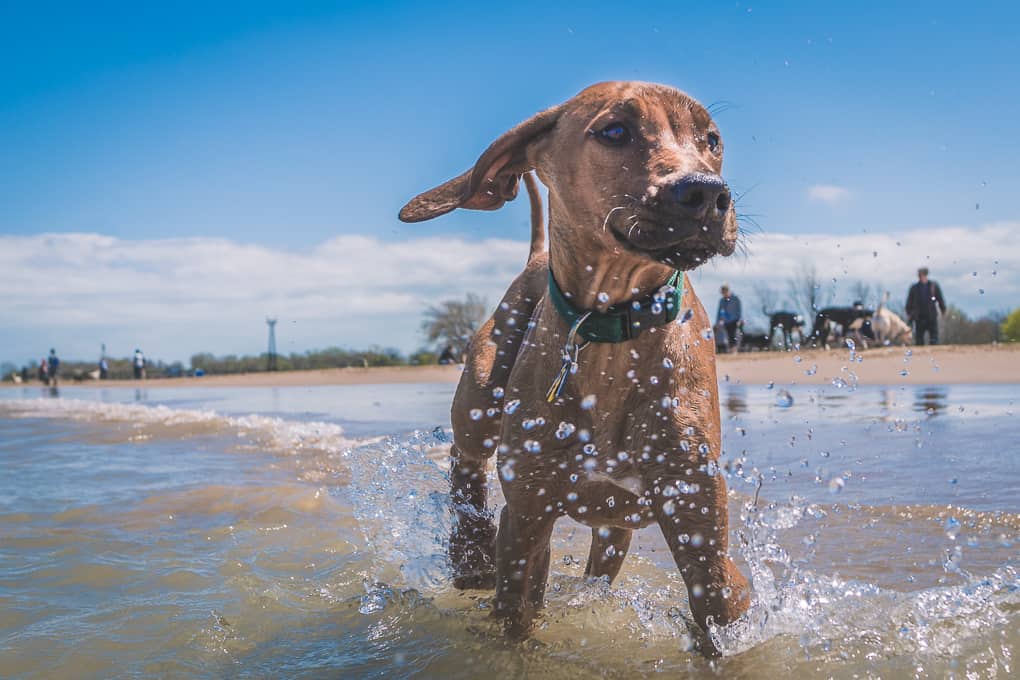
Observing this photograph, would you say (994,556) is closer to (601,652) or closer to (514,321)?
(601,652)

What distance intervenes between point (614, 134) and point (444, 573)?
81.0 inches

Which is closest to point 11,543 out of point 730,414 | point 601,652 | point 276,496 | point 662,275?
point 276,496

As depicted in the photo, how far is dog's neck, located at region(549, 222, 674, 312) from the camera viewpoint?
2535 mm

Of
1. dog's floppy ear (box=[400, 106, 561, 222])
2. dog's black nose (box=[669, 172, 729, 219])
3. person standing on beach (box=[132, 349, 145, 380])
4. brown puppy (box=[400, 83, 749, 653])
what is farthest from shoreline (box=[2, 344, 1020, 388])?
person standing on beach (box=[132, 349, 145, 380])

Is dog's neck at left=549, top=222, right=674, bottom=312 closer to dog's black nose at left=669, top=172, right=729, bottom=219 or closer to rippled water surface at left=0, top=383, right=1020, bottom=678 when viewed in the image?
dog's black nose at left=669, top=172, right=729, bottom=219

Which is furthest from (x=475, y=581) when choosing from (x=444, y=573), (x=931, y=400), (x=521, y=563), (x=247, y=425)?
(x=247, y=425)

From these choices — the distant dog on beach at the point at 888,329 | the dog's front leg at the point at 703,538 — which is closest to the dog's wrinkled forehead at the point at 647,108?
the dog's front leg at the point at 703,538

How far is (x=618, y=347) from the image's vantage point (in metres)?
2.60

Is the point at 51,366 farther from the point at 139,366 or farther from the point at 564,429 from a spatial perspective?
the point at 564,429

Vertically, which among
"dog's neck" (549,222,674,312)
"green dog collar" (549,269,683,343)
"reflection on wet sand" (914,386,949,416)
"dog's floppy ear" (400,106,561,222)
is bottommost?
"reflection on wet sand" (914,386,949,416)

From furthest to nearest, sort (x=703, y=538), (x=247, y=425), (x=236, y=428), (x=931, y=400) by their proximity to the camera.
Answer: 1. (x=247, y=425)
2. (x=236, y=428)
3. (x=931, y=400)
4. (x=703, y=538)

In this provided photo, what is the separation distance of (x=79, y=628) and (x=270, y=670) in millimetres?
880

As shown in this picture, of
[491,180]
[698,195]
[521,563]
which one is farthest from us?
[491,180]

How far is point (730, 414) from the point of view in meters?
8.77
